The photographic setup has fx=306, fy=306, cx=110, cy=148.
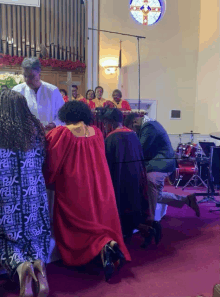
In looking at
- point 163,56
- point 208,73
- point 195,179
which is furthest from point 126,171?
point 163,56

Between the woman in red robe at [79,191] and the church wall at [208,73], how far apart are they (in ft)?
18.0

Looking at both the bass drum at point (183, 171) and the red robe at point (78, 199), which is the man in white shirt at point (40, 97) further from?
the bass drum at point (183, 171)

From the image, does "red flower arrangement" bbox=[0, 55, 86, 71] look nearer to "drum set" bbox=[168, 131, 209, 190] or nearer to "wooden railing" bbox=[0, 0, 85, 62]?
"wooden railing" bbox=[0, 0, 85, 62]

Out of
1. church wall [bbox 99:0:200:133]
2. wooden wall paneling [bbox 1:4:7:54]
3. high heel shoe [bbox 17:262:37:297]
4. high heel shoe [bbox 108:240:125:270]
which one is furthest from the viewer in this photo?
church wall [bbox 99:0:200:133]

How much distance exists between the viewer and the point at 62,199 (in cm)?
254

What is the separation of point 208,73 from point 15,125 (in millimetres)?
7127

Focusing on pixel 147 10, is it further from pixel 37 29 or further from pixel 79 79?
pixel 37 29

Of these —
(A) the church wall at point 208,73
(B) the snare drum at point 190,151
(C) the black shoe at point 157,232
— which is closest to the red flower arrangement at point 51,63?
(A) the church wall at point 208,73

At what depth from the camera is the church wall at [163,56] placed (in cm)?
825

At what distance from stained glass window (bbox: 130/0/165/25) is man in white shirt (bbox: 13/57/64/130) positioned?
6207 mm

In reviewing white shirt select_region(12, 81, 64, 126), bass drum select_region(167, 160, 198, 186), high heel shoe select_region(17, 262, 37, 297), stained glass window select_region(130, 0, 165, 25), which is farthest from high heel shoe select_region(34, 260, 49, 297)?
stained glass window select_region(130, 0, 165, 25)

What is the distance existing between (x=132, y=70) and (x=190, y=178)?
367 centimetres

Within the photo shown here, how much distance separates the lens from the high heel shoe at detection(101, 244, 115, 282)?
2.24 metres

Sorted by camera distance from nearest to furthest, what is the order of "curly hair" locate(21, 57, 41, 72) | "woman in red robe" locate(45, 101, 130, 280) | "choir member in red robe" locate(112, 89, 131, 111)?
"woman in red robe" locate(45, 101, 130, 280) < "curly hair" locate(21, 57, 41, 72) < "choir member in red robe" locate(112, 89, 131, 111)
